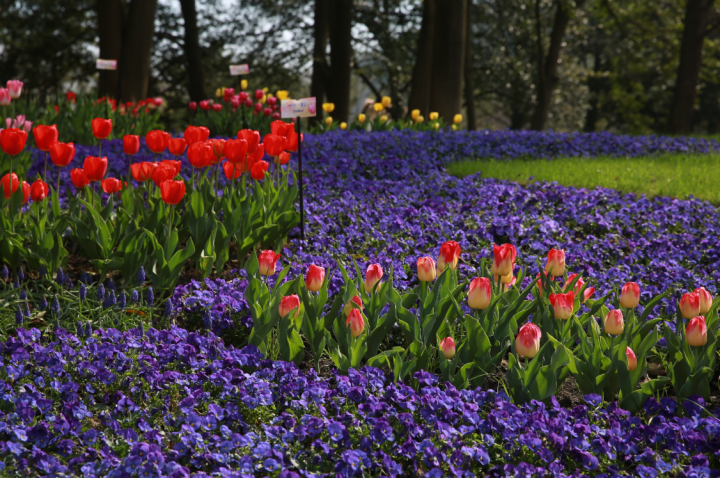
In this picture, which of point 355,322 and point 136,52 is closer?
point 355,322

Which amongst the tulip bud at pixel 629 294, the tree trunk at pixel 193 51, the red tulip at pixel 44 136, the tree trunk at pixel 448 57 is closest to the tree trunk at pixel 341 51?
the tree trunk at pixel 448 57

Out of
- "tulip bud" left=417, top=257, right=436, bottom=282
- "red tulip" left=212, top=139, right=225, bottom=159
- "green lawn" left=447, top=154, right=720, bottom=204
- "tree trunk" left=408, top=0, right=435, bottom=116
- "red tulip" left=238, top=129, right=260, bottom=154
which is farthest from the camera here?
"tree trunk" left=408, top=0, right=435, bottom=116

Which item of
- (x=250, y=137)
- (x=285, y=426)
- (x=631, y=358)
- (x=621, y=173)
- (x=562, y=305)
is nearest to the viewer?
(x=285, y=426)

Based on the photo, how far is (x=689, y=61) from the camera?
1303 centimetres

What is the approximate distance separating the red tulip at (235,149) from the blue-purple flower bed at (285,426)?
1415 mm

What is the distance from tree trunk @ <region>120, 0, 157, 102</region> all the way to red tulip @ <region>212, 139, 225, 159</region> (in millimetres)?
7672

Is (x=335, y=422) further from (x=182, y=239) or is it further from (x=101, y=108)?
(x=101, y=108)

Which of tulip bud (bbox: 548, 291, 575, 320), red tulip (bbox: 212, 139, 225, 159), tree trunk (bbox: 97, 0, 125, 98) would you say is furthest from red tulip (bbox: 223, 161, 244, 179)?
tree trunk (bbox: 97, 0, 125, 98)

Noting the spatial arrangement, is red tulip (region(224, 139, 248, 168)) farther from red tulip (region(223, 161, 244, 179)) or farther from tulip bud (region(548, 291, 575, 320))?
tulip bud (region(548, 291, 575, 320))

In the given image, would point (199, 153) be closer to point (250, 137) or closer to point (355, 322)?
point (250, 137)

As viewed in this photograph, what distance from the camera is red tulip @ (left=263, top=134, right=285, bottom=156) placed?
385 centimetres

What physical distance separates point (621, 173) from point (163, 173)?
17.9ft

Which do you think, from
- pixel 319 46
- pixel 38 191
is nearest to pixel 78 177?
pixel 38 191

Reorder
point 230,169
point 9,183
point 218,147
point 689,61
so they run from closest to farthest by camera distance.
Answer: point 9,183, point 218,147, point 230,169, point 689,61
